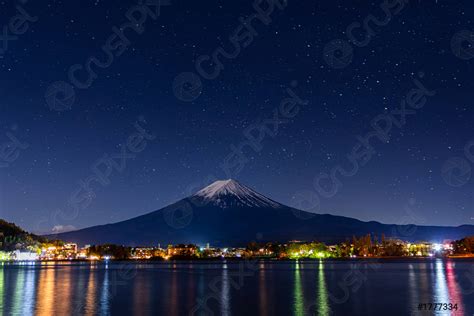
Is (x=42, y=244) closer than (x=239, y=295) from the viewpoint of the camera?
No

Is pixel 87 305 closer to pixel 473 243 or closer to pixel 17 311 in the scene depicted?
pixel 17 311

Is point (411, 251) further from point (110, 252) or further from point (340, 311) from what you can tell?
point (340, 311)

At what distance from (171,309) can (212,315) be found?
10.8 feet

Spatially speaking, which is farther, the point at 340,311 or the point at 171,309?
the point at 171,309

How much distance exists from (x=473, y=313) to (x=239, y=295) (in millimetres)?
13844

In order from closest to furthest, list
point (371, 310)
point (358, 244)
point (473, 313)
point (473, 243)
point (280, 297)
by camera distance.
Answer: point (473, 313) → point (371, 310) → point (280, 297) → point (473, 243) → point (358, 244)

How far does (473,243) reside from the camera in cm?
15950

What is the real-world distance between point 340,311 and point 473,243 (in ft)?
481

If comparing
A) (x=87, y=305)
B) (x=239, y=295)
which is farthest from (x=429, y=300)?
(x=87, y=305)

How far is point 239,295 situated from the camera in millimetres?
34625

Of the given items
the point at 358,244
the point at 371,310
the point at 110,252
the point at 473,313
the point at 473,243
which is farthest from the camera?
the point at 110,252

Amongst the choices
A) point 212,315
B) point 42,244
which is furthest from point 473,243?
point 212,315

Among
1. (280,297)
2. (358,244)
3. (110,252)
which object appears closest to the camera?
(280,297)

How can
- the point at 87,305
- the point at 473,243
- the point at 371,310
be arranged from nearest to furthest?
1. the point at 371,310
2. the point at 87,305
3. the point at 473,243
